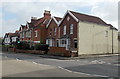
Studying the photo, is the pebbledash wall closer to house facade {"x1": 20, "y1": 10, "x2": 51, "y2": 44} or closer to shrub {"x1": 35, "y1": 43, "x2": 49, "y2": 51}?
shrub {"x1": 35, "y1": 43, "x2": 49, "y2": 51}

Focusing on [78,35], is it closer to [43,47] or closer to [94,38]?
[94,38]

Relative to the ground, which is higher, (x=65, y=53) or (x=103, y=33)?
(x=103, y=33)

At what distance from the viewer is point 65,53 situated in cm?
2567

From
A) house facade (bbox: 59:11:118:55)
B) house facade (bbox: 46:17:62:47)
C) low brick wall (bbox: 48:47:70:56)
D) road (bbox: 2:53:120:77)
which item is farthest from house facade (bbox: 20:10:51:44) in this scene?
road (bbox: 2:53:120:77)

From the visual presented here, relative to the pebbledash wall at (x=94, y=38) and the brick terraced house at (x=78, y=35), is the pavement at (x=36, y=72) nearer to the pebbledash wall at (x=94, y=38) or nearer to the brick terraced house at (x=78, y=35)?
the brick terraced house at (x=78, y=35)

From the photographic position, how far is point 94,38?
30266 millimetres

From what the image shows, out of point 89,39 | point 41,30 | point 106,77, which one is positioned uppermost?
point 41,30

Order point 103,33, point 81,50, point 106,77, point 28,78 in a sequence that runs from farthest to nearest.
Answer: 1. point 103,33
2. point 81,50
3. point 106,77
4. point 28,78

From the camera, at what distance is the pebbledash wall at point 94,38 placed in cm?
2840

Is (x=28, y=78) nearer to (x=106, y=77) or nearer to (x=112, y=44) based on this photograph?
(x=106, y=77)

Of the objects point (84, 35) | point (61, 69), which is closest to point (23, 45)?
point (84, 35)

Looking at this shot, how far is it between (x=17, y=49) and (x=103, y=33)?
2085cm

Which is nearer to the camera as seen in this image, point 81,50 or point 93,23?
point 81,50

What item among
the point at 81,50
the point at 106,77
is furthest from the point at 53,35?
the point at 106,77
